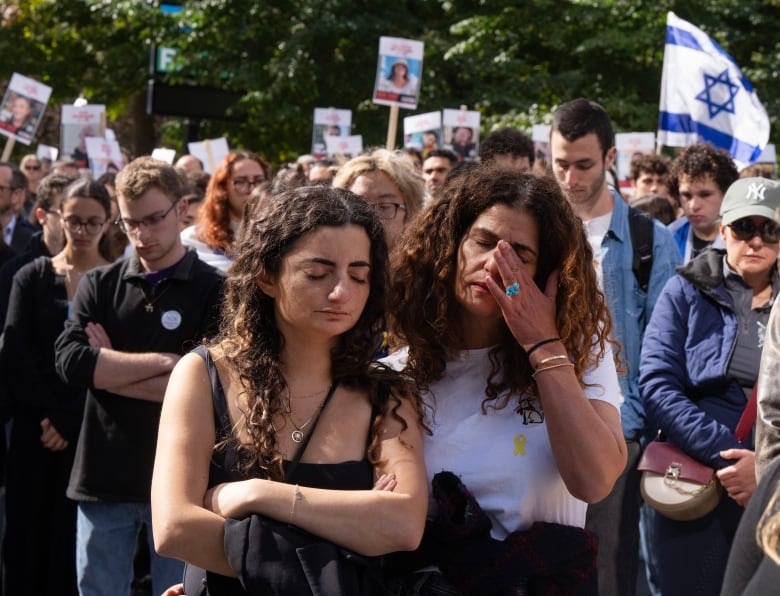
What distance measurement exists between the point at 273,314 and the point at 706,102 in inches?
270

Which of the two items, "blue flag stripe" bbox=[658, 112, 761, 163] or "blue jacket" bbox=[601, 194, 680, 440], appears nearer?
"blue jacket" bbox=[601, 194, 680, 440]

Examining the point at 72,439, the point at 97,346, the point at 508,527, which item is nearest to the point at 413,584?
the point at 508,527

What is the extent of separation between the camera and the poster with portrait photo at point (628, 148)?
12555mm

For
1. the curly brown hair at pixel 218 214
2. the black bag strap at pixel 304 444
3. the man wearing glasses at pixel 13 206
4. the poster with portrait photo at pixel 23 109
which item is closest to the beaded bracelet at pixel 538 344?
the black bag strap at pixel 304 444

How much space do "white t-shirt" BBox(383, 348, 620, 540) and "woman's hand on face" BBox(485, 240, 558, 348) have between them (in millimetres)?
178

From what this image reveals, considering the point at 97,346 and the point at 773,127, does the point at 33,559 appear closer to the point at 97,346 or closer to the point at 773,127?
the point at 97,346

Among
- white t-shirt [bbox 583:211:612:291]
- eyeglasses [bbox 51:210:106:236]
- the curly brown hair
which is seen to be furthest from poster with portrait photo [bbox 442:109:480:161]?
white t-shirt [bbox 583:211:612:291]

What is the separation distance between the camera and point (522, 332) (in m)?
2.88

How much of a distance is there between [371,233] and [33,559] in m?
3.61

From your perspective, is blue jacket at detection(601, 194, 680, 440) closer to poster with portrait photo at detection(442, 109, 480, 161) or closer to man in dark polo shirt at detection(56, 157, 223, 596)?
man in dark polo shirt at detection(56, 157, 223, 596)

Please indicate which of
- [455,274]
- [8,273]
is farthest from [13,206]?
[455,274]

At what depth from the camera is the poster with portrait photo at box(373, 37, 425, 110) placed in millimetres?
11234

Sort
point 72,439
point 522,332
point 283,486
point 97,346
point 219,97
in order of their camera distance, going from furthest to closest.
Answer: point 219,97 → point 72,439 → point 97,346 → point 522,332 → point 283,486

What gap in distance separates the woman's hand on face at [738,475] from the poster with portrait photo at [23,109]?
9.05 m
